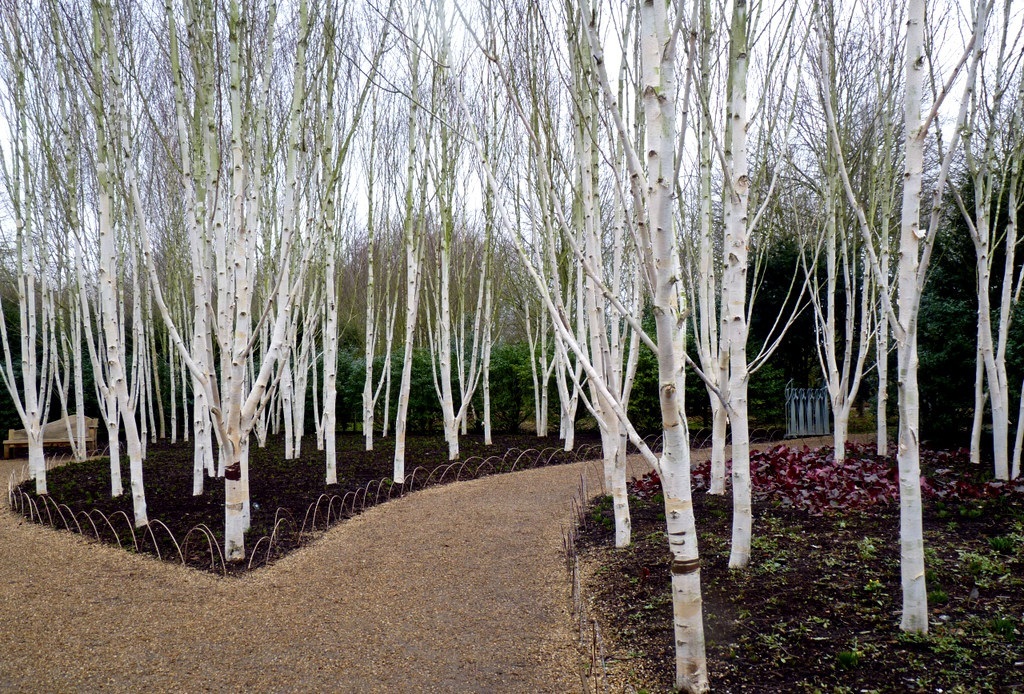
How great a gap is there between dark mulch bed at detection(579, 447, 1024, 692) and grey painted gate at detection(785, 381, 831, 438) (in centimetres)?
737

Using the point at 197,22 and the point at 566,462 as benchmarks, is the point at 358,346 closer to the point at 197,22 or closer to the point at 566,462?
the point at 566,462

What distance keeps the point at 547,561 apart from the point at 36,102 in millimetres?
6735

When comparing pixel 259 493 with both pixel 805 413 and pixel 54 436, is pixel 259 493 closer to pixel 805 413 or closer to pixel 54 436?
pixel 54 436

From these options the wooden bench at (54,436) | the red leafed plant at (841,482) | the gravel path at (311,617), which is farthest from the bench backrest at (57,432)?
the red leafed plant at (841,482)

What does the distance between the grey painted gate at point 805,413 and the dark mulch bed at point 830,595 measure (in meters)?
7.37

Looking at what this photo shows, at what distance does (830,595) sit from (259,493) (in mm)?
5645

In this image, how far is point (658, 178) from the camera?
2.56m

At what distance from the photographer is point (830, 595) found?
3.56 m

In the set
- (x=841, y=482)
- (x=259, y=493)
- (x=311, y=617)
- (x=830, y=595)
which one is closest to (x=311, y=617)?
(x=311, y=617)

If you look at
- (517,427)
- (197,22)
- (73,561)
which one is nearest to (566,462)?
(517,427)

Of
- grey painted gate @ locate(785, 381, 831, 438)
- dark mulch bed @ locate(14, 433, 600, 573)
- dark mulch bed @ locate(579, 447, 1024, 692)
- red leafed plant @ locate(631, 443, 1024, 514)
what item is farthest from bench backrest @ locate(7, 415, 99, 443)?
grey painted gate @ locate(785, 381, 831, 438)

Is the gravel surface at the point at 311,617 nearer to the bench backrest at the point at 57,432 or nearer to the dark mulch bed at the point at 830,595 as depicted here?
the dark mulch bed at the point at 830,595

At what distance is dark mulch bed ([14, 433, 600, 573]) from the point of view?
17.9 feet

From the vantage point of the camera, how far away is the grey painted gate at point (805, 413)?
13.3 meters
